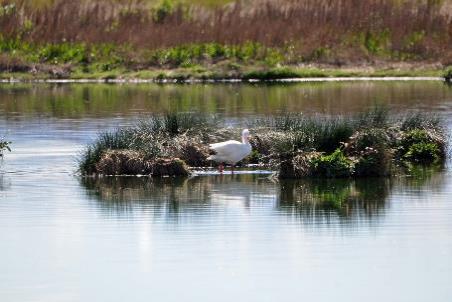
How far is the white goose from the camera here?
24.4m

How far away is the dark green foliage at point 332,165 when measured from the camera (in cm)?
2383

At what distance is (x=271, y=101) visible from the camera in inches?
1662

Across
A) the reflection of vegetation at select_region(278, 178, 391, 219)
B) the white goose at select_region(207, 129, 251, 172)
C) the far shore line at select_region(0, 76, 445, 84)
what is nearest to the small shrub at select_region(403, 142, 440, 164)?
the reflection of vegetation at select_region(278, 178, 391, 219)

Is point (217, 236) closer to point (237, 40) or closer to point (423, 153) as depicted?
point (423, 153)

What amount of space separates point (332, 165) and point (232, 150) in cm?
171

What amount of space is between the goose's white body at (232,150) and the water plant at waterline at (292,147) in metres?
0.46

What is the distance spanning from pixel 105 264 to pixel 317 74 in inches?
1386

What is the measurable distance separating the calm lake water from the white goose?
38cm

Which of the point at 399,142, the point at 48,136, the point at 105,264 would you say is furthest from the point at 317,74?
the point at 105,264

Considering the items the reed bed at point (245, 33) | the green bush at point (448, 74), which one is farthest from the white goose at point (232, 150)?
the reed bed at point (245, 33)

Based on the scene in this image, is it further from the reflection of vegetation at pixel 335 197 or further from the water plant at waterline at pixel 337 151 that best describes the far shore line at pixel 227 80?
the reflection of vegetation at pixel 335 197

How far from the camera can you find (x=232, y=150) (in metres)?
24.4

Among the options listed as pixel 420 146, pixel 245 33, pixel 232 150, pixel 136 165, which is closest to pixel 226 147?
pixel 232 150

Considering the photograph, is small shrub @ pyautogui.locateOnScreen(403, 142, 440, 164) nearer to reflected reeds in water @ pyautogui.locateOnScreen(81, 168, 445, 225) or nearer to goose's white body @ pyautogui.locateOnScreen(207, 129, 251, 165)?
reflected reeds in water @ pyautogui.locateOnScreen(81, 168, 445, 225)
